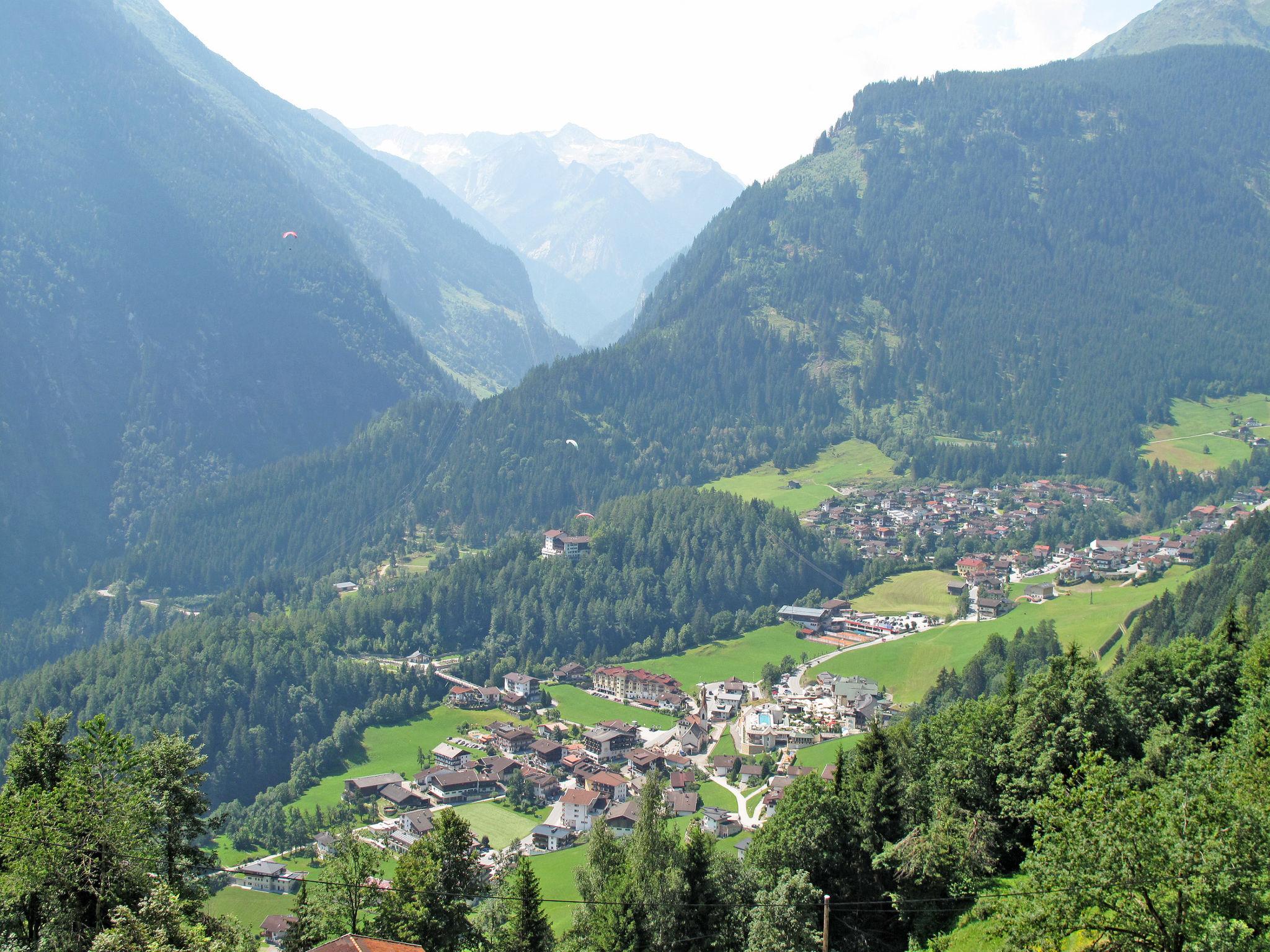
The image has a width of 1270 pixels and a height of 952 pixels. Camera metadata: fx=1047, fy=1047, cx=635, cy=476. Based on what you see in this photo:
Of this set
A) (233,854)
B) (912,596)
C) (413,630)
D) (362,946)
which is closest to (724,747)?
(233,854)

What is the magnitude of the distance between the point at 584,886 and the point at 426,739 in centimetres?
5671

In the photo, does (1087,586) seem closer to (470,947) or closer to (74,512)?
(470,947)

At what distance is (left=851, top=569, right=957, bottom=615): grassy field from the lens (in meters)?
124

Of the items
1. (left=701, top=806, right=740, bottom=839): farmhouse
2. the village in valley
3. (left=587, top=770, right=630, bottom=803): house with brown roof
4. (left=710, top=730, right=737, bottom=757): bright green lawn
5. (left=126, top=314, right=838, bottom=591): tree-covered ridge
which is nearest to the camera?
(left=701, top=806, right=740, bottom=839): farmhouse

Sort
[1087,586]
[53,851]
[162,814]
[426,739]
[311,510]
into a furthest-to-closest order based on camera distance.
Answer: [311,510] < [1087,586] < [426,739] < [162,814] < [53,851]

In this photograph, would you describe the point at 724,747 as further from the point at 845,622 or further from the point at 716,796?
the point at 845,622

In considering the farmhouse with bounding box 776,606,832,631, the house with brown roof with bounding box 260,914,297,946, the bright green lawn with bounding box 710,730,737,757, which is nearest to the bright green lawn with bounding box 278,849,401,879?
the house with brown roof with bounding box 260,914,297,946

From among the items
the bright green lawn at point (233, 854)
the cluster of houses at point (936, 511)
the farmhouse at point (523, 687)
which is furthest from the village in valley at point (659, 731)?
the cluster of houses at point (936, 511)

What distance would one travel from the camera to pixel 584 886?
3925cm

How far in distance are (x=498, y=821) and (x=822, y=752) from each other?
25746 mm

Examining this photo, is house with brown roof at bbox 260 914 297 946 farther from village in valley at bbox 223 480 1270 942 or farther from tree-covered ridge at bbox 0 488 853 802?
tree-covered ridge at bbox 0 488 853 802

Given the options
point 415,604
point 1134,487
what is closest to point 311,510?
point 415,604

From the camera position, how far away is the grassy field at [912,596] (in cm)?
12369

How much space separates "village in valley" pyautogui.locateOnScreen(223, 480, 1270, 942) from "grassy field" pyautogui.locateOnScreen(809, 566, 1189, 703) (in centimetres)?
192
